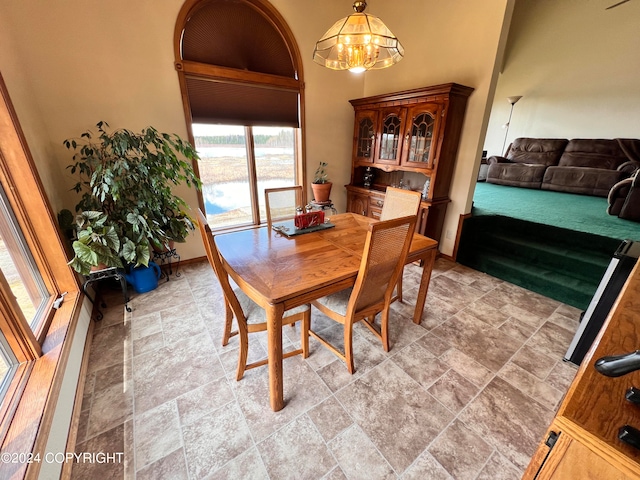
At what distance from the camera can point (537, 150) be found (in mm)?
5449

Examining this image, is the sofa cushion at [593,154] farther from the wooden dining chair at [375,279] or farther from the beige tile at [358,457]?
the beige tile at [358,457]

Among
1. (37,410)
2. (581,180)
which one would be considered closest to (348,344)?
(37,410)

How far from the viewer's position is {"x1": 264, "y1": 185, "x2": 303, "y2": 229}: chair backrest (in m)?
2.30

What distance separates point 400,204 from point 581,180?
186 inches

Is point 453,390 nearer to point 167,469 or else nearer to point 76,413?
point 167,469

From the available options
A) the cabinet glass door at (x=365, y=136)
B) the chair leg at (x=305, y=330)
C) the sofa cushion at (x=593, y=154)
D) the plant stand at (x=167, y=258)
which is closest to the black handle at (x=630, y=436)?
the chair leg at (x=305, y=330)

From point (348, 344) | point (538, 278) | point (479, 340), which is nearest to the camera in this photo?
point (348, 344)

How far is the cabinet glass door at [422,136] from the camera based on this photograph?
276cm

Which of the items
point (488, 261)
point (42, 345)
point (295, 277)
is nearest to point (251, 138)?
point (295, 277)

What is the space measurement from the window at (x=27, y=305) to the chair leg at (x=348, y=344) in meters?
1.41

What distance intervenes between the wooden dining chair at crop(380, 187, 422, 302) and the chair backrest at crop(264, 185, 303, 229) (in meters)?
0.84

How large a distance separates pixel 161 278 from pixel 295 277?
2.16 m

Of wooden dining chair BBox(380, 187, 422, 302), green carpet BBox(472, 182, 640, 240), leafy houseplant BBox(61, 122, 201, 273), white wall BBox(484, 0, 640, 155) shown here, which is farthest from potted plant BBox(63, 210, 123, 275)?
white wall BBox(484, 0, 640, 155)

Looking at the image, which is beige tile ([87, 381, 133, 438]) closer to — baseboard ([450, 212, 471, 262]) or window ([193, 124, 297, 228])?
window ([193, 124, 297, 228])
